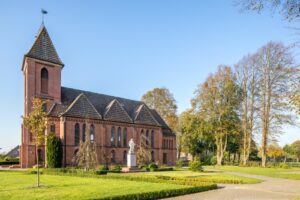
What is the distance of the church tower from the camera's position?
38750 mm

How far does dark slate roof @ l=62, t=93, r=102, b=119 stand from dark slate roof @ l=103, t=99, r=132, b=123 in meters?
2.22

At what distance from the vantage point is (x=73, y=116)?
132 feet

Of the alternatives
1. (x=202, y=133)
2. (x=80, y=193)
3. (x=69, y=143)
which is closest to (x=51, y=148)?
(x=69, y=143)

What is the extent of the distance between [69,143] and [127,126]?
36.4 ft

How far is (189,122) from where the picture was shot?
5822 cm

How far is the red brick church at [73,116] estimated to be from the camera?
39.5 meters

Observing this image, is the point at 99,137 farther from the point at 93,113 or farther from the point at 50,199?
the point at 50,199

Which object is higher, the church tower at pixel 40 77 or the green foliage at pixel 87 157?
the church tower at pixel 40 77

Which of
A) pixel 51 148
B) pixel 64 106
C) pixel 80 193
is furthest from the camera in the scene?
pixel 64 106

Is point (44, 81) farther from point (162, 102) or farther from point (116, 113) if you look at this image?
point (162, 102)

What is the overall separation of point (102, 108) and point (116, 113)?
2657 mm

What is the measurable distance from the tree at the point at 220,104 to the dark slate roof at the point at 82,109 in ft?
68.3

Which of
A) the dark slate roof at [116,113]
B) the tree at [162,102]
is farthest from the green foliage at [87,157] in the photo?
the tree at [162,102]

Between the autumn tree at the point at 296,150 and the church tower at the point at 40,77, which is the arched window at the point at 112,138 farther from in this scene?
the autumn tree at the point at 296,150
